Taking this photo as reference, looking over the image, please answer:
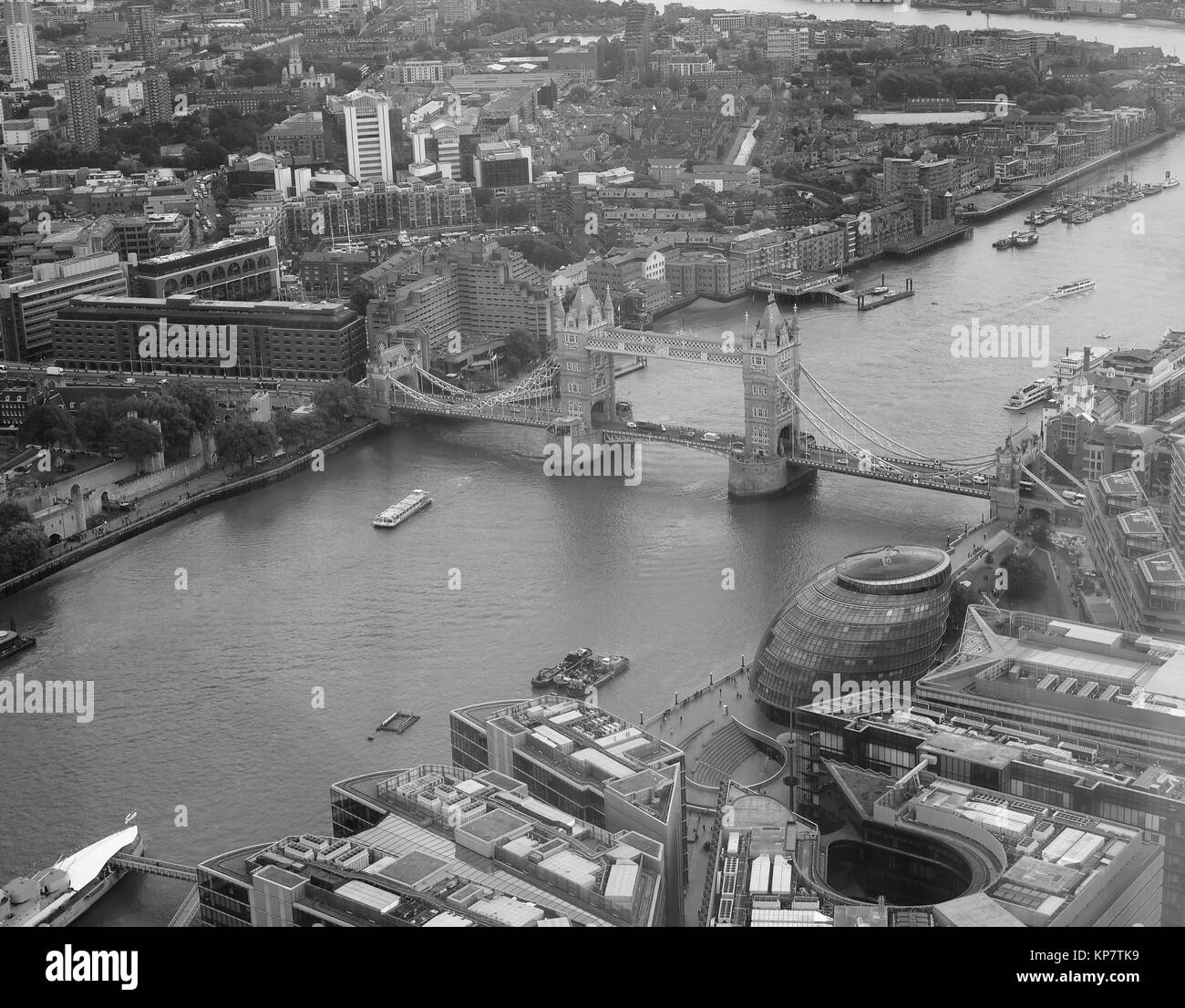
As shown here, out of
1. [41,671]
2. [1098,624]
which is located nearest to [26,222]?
[41,671]

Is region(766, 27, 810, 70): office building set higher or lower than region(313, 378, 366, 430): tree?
higher

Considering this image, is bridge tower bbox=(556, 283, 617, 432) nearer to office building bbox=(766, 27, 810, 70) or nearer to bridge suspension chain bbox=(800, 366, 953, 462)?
bridge suspension chain bbox=(800, 366, 953, 462)

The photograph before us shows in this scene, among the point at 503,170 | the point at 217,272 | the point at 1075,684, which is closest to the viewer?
the point at 1075,684

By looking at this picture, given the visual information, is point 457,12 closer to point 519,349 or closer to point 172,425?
point 519,349

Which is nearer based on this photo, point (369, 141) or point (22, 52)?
point (369, 141)

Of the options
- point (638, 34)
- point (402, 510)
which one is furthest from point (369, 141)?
point (402, 510)

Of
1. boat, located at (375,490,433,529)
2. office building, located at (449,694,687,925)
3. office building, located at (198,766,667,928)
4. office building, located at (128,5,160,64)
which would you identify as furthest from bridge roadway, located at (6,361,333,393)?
office building, located at (128,5,160,64)

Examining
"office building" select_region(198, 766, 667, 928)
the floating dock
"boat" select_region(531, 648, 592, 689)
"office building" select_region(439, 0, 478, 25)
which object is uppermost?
"office building" select_region(439, 0, 478, 25)

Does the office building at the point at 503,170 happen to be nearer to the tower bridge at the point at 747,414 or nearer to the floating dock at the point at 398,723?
the tower bridge at the point at 747,414
